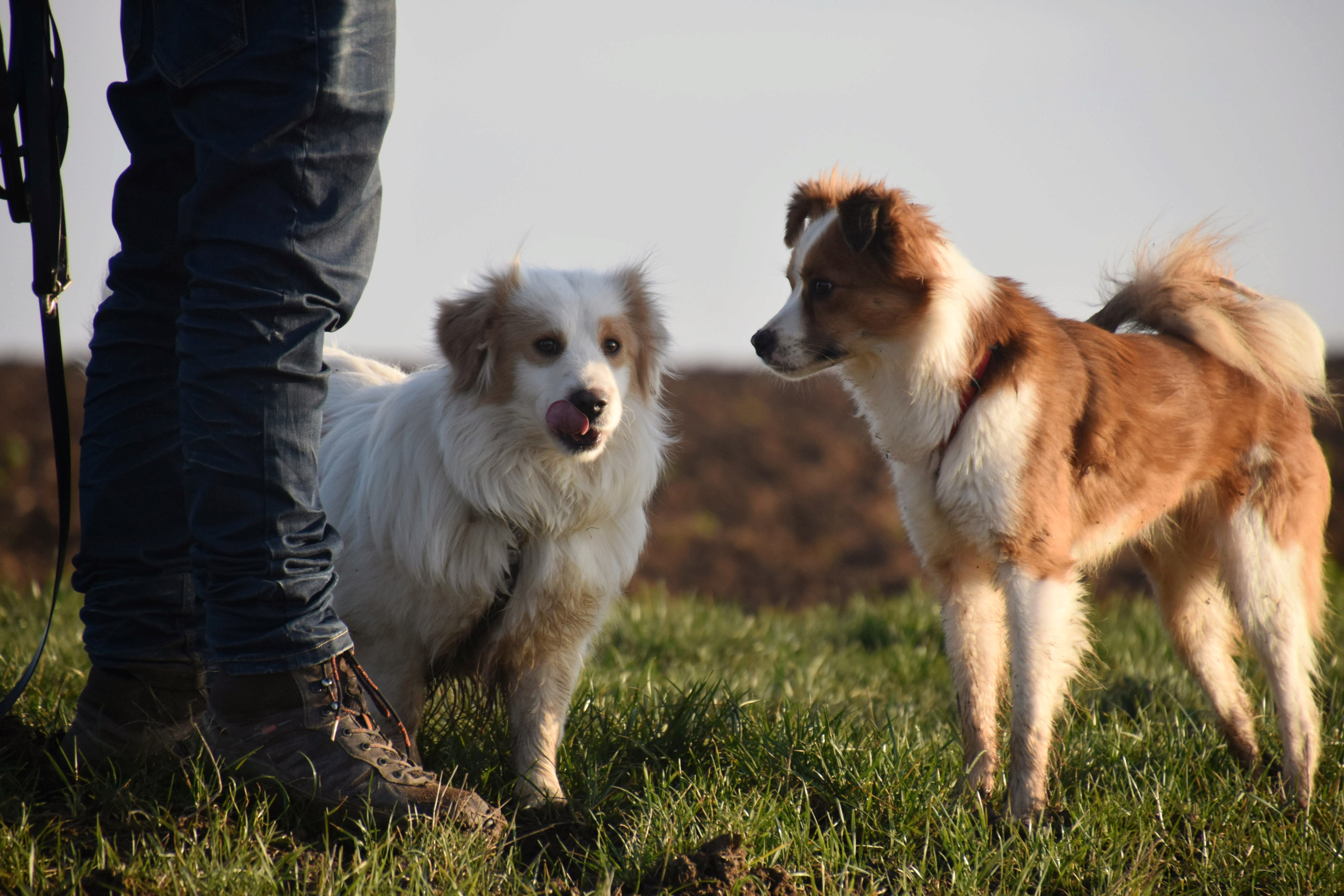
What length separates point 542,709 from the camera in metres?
2.87

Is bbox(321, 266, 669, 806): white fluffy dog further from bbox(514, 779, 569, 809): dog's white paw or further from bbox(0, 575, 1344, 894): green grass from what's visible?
bbox(0, 575, 1344, 894): green grass

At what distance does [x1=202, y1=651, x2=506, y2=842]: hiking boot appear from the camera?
2143 millimetres

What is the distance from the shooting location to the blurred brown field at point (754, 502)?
28.3 feet

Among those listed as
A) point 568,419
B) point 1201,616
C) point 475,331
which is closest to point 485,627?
point 568,419

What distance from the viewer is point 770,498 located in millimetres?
10820

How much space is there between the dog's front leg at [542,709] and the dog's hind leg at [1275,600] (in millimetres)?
2374

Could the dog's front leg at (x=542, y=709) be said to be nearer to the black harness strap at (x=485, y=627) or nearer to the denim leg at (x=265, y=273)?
the black harness strap at (x=485, y=627)

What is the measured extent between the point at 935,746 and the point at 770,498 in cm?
781

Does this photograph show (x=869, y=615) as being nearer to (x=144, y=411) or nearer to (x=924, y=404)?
(x=924, y=404)

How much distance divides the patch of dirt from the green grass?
6 centimetres

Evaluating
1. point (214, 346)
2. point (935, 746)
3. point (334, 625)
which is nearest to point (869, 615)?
point (935, 746)

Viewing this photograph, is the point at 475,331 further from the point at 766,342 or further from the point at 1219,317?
the point at 1219,317

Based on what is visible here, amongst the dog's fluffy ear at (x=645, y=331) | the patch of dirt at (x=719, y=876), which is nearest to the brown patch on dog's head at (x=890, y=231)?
the dog's fluffy ear at (x=645, y=331)

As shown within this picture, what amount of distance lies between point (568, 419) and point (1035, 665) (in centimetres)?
159
